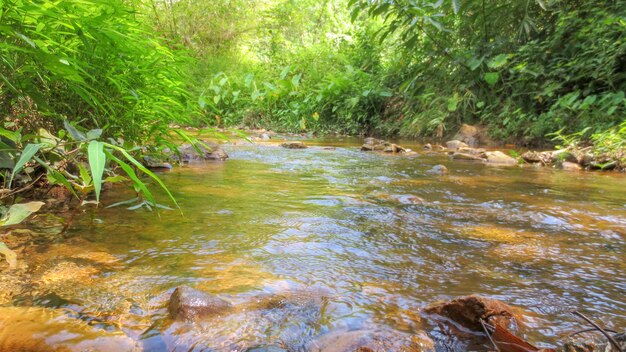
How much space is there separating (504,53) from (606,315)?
6605 mm

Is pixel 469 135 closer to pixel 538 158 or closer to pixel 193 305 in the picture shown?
pixel 538 158

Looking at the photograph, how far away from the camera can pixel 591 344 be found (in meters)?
0.85

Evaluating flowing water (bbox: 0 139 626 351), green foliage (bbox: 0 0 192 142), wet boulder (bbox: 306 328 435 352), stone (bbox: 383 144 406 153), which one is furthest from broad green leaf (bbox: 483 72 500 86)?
wet boulder (bbox: 306 328 435 352)

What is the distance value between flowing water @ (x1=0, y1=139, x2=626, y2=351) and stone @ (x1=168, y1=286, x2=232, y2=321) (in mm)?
26

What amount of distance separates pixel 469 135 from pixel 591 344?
20.0 ft

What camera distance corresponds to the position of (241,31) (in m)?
15.6

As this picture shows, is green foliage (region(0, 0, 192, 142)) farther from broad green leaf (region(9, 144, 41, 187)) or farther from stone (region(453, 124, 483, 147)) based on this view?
stone (region(453, 124, 483, 147))

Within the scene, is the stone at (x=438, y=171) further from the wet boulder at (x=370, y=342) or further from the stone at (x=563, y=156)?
the wet boulder at (x=370, y=342)

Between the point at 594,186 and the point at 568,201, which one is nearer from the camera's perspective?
the point at 568,201

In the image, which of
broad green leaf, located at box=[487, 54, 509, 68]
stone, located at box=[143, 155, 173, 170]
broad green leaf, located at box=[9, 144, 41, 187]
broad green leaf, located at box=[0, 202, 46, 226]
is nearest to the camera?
broad green leaf, located at box=[9, 144, 41, 187]

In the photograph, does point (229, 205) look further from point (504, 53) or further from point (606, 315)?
point (504, 53)

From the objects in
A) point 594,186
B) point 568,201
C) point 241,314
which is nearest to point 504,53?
point 594,186

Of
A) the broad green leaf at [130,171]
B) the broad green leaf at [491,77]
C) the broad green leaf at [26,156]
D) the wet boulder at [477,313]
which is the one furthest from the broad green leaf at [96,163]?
the broad green leaf at [491,77]

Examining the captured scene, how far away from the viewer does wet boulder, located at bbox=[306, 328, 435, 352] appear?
35.3 inches
